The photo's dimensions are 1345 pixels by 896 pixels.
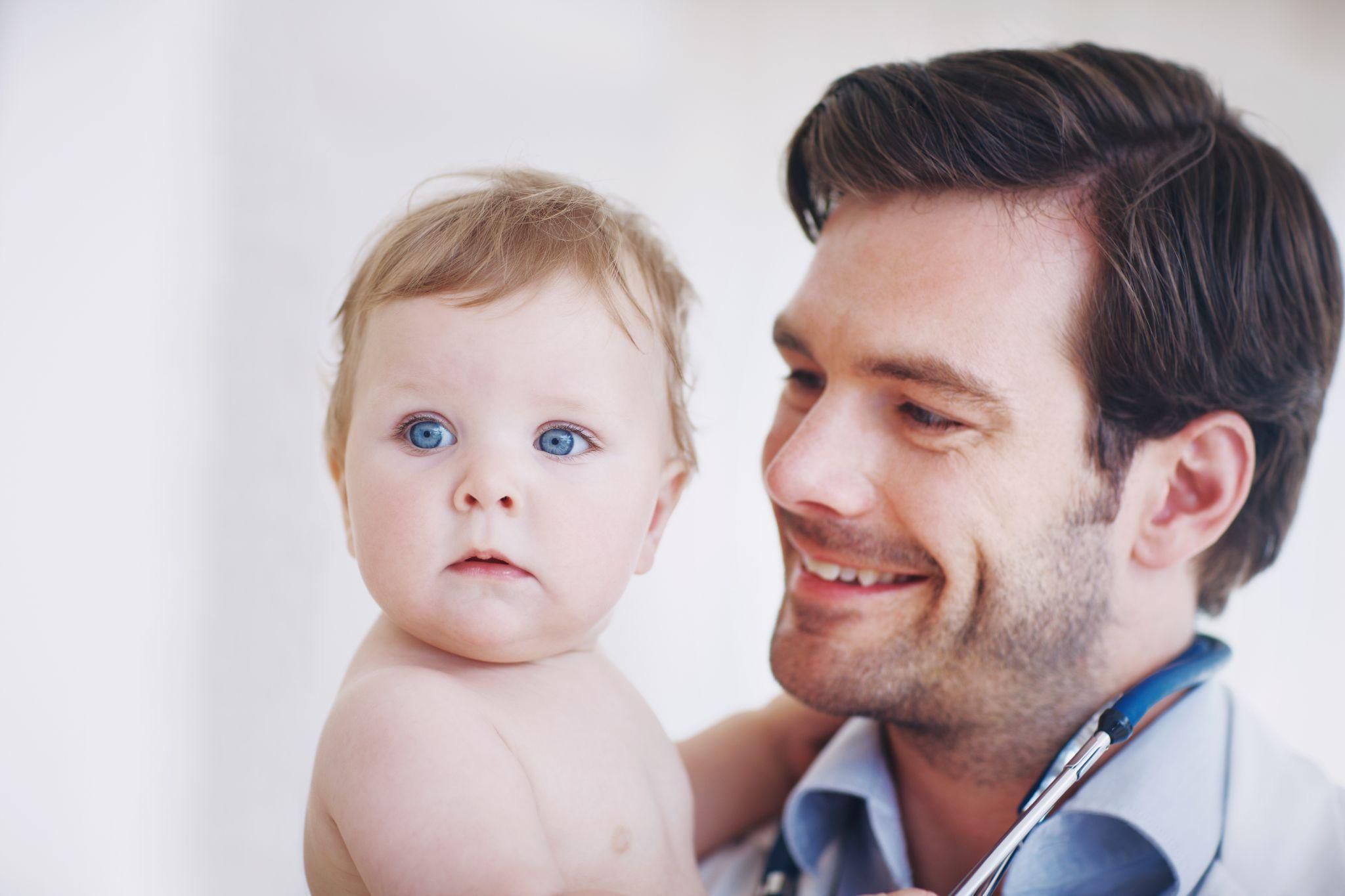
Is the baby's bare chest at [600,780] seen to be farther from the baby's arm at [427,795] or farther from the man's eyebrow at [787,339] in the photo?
the man's eyebrow at [787,339]

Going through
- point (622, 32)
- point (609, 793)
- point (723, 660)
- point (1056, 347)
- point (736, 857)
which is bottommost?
point (736, 857)

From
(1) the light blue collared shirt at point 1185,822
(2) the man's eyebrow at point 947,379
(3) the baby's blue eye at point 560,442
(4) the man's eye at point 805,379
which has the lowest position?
(1) the light blue collared shirt at point 1185,822

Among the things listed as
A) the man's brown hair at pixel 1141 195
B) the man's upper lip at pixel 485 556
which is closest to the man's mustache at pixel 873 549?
the man's brown hair at pixel 1141 195

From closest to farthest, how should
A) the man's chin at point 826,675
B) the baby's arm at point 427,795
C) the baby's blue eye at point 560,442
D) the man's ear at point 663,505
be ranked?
the baby's arm at point 427,795 → the baby's blue eye at point 560,442 → the man's ear at point 663,505 → the man's chin at point 826,675

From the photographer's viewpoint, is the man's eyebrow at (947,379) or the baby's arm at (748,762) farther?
the baby's arm at (748,762)

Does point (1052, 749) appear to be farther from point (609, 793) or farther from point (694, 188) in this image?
point (694, 188)

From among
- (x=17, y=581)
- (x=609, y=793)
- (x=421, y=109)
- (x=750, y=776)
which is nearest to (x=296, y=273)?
(x=421, y=109)

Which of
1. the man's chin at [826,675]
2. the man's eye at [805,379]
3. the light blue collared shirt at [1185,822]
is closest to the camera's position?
the light blue collared shirt at [1185,822]

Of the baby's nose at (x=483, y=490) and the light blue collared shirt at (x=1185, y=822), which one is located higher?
the baby's nose at (x=483, y=490)

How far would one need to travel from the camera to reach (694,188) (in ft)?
5.36

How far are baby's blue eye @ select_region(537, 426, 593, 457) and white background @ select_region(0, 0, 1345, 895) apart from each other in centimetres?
28

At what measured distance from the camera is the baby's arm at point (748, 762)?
4.19 ft

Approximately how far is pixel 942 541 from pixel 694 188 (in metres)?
0.79

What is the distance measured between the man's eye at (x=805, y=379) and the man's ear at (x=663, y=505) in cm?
34
